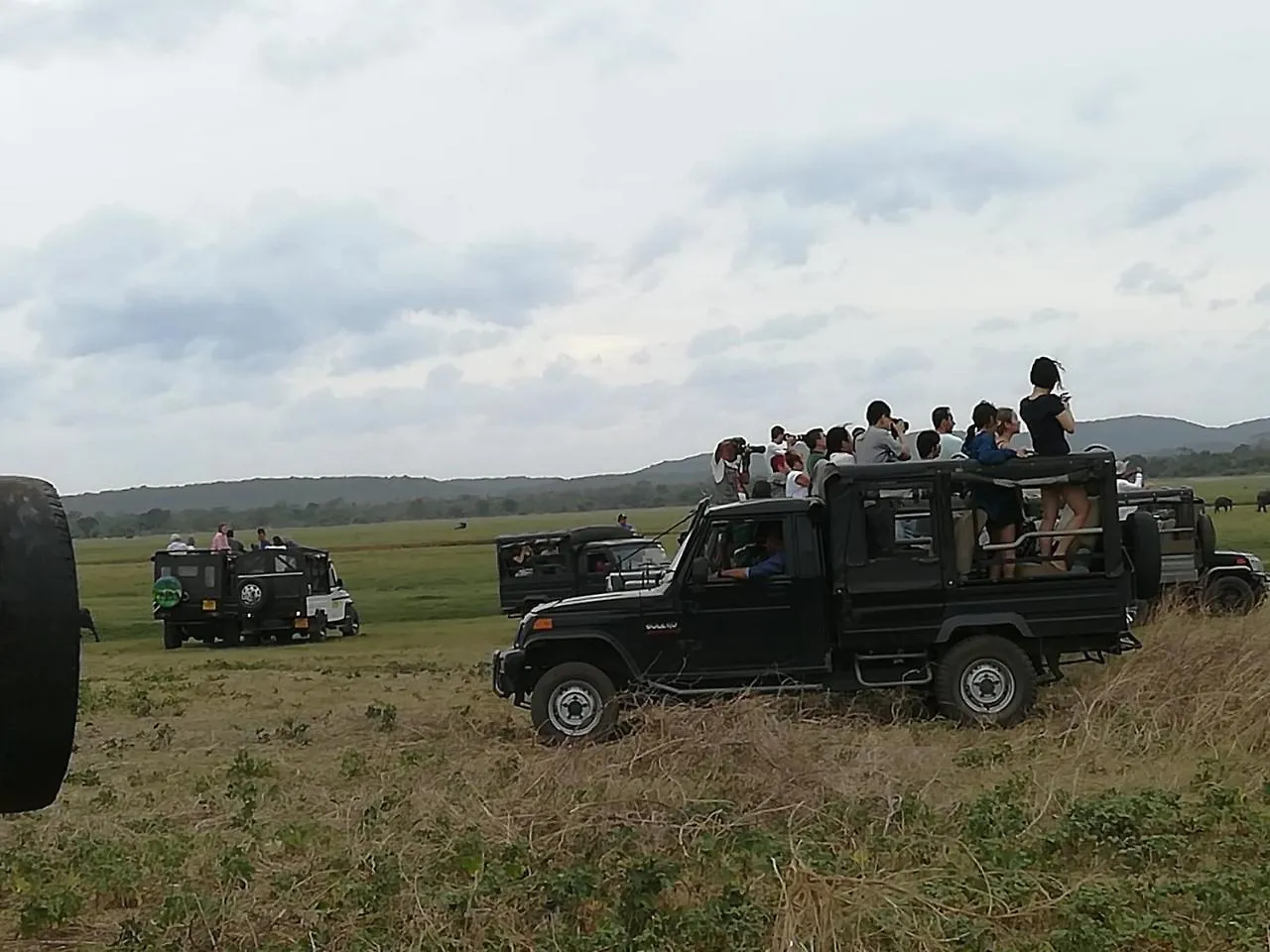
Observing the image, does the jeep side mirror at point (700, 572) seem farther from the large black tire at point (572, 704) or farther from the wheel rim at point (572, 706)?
the wheel rim at point (572, 706)

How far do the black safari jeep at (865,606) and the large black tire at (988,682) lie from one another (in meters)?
0.01

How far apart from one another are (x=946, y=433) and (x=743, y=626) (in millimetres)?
2880

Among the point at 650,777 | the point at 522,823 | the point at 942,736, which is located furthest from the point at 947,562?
the point at 522,823

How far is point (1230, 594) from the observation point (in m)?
19.6

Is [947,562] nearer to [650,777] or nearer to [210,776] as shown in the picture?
[650,777]

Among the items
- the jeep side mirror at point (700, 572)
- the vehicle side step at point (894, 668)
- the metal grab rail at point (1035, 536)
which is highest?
the metal grab rail at point (1035, 536)

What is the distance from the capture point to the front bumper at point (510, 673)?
12453 mm

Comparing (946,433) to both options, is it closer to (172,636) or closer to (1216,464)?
(172,636)

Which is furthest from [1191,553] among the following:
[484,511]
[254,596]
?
[484,511]

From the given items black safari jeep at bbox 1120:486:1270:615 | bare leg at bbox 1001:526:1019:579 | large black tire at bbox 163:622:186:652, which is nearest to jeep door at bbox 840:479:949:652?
bare leg at bbox 1001:526:1019:579

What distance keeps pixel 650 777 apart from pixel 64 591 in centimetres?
546

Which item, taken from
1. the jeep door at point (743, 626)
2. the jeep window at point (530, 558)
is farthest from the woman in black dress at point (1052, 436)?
the jeep window at point (530, 558)

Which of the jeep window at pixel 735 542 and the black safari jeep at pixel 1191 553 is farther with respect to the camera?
the black safari jeep at pixel 1191 553

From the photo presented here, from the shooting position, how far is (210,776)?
11.1 metres
